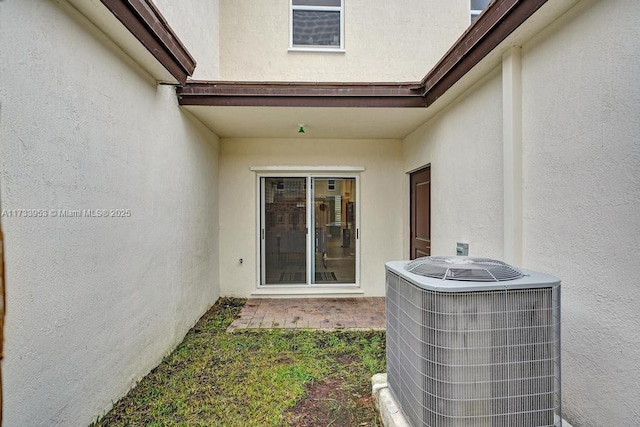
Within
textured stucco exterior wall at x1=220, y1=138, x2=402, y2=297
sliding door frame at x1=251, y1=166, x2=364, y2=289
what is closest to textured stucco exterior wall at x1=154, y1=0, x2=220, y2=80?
textured stucco exterior wall at x1=220, y1=138, x2=402, y2=297

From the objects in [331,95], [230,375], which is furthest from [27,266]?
[331,95]

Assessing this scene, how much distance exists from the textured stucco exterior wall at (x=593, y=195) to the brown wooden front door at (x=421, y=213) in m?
2.34

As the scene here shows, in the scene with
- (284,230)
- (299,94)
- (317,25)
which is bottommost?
(284,230)

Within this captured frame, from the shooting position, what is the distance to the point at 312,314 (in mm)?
4773

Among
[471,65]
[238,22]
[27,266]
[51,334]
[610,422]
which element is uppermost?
[238,22]

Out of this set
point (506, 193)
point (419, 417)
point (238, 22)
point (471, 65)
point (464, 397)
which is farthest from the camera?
point (238, 22)

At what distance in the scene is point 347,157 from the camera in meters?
5.59

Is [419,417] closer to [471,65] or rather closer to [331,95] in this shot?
[471,65]

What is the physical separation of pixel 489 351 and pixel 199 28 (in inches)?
195

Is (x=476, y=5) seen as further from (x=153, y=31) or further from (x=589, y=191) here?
(x=153, y=31)

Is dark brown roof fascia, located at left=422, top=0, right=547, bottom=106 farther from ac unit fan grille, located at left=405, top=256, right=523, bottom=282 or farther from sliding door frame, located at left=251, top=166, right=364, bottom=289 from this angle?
sliding door frame, located at left=251, top=166, right=364, bottom=289

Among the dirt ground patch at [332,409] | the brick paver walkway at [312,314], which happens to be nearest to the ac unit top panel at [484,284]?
the dirt ground patch at [332,409]

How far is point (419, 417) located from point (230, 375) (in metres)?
1.84

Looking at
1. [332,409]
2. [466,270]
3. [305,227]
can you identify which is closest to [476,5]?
[305,227]
